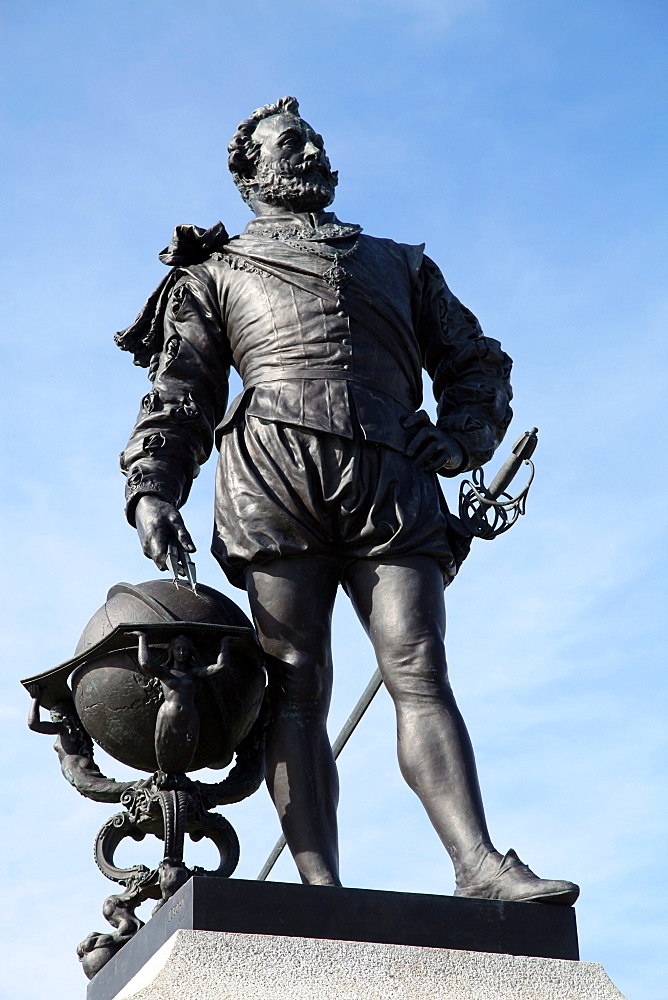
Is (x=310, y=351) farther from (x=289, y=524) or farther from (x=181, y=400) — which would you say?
(x=289, y=524)

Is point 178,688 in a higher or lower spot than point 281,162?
lower

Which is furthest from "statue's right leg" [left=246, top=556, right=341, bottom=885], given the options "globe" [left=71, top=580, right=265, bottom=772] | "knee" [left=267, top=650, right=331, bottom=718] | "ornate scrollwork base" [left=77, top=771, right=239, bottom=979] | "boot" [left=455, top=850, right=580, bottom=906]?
"boot" [left=455, top=850, right=580, bottom=906]

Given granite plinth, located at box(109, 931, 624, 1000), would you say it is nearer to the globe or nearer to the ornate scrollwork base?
the ornate scrollwork base

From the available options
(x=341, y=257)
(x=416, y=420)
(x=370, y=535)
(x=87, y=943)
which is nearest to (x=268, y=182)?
(x=341, y=257)

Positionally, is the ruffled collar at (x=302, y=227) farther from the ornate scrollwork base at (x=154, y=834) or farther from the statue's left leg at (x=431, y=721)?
the ornate scrollwork base at (x=154, y=834)

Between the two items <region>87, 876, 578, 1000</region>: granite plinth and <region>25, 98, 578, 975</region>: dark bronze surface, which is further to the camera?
<region>25, 98, 578, 975</region>: dark bronze surface

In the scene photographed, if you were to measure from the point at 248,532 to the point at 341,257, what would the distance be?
146 cm

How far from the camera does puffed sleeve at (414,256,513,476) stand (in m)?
8.19

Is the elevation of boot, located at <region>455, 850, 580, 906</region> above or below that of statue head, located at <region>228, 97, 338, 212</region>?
below

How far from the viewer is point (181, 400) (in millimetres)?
8117

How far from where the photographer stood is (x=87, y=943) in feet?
24.0

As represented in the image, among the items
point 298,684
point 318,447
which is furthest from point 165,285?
point 298,684

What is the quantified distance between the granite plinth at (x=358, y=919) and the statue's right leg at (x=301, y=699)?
0.50 metres

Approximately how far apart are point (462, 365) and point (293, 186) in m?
1.22
